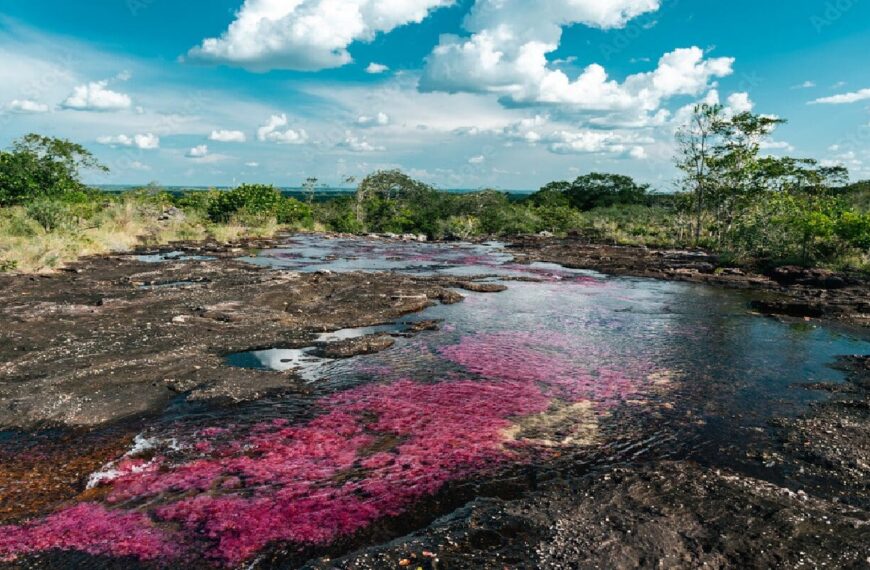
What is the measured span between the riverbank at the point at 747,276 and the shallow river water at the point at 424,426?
2957mm

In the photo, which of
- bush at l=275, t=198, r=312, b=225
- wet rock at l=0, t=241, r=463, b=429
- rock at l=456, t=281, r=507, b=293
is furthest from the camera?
bush at l=275, t=198, r=312, b=225

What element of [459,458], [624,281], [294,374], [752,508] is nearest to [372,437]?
[459,458]

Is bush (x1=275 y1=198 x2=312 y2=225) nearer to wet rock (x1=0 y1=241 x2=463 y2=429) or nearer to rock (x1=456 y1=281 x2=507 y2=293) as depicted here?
wet rock (x1=0 y1=241 x2=463 y2=429)

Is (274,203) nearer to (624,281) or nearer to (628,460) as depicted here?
(624,281)

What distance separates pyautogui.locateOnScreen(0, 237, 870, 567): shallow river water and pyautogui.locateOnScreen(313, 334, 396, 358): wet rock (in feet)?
1.03

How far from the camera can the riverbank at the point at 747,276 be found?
59.3 ft

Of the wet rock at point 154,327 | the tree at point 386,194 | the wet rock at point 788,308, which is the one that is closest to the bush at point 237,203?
the tree at point 386,194

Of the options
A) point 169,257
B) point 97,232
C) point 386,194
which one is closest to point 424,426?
point 169,257

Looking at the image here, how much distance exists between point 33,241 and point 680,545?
27.7m

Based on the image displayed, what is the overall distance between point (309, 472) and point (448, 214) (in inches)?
2228

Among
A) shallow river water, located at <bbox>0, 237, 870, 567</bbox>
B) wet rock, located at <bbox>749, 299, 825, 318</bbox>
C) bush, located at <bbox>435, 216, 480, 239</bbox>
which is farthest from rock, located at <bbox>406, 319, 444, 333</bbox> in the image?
bush, located at <bbox>435, 216, 480, 239</bbox>

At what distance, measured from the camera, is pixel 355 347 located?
40.3 feet

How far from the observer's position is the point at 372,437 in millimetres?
7785

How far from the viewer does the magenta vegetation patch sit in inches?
209
